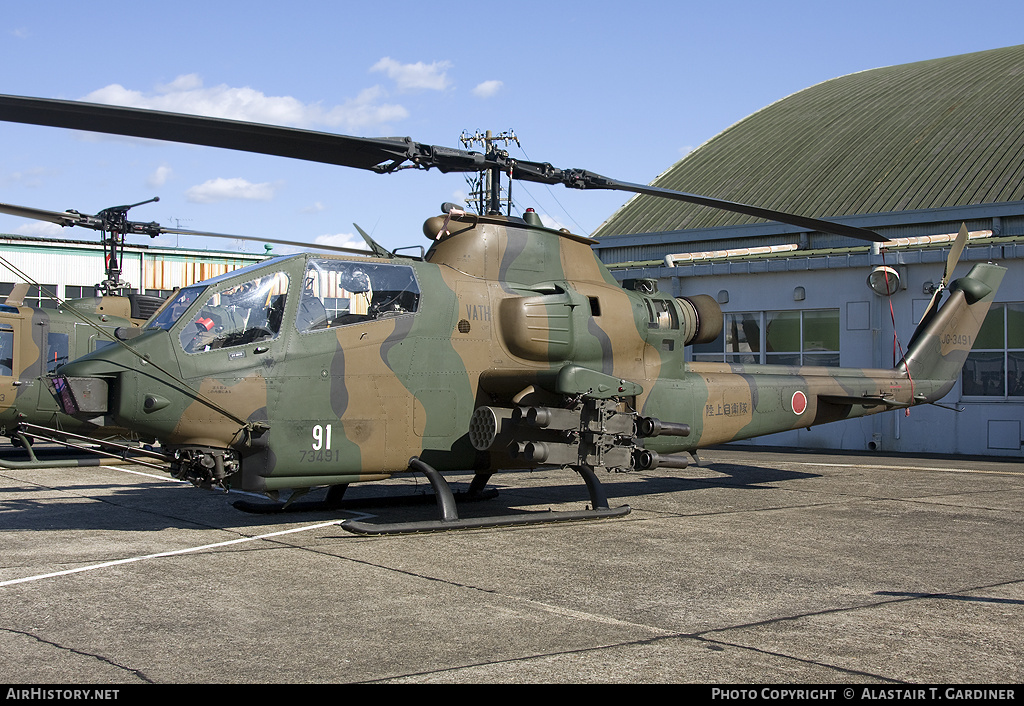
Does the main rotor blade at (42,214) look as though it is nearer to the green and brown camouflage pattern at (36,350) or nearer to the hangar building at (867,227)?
the green and brown camouflage pattern at (36,350)

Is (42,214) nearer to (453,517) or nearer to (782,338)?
(453,517)

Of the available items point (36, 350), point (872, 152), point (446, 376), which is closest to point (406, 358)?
point (446, 376)

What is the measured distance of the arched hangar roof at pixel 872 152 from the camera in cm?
2716

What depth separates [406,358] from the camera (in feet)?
30.7

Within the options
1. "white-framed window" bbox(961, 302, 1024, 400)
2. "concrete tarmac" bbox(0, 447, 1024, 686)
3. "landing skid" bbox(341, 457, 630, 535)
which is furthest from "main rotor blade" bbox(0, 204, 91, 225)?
"white-framed window" bbox(961, 302, 1024, 400)

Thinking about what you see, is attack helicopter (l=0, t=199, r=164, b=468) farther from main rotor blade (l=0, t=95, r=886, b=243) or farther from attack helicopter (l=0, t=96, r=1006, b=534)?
main rotor blade (l=0, t=95, r=886, b=243)

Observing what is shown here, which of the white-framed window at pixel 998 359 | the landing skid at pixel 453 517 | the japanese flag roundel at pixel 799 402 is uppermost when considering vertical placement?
the white-framed window at pixel 998 359

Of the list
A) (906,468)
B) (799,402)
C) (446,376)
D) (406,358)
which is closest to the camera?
(406,358)

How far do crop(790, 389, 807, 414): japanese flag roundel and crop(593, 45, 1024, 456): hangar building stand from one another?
6.59 metres

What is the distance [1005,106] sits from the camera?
3067 cm

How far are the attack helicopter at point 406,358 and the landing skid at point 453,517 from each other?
2 centimetres

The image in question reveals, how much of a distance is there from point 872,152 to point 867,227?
6194 mm

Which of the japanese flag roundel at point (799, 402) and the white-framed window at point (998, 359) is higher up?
the white-framed window at point (998, 359)

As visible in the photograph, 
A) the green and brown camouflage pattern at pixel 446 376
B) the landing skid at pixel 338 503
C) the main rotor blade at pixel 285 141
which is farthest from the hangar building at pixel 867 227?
the landing skid at pixel 338 503
